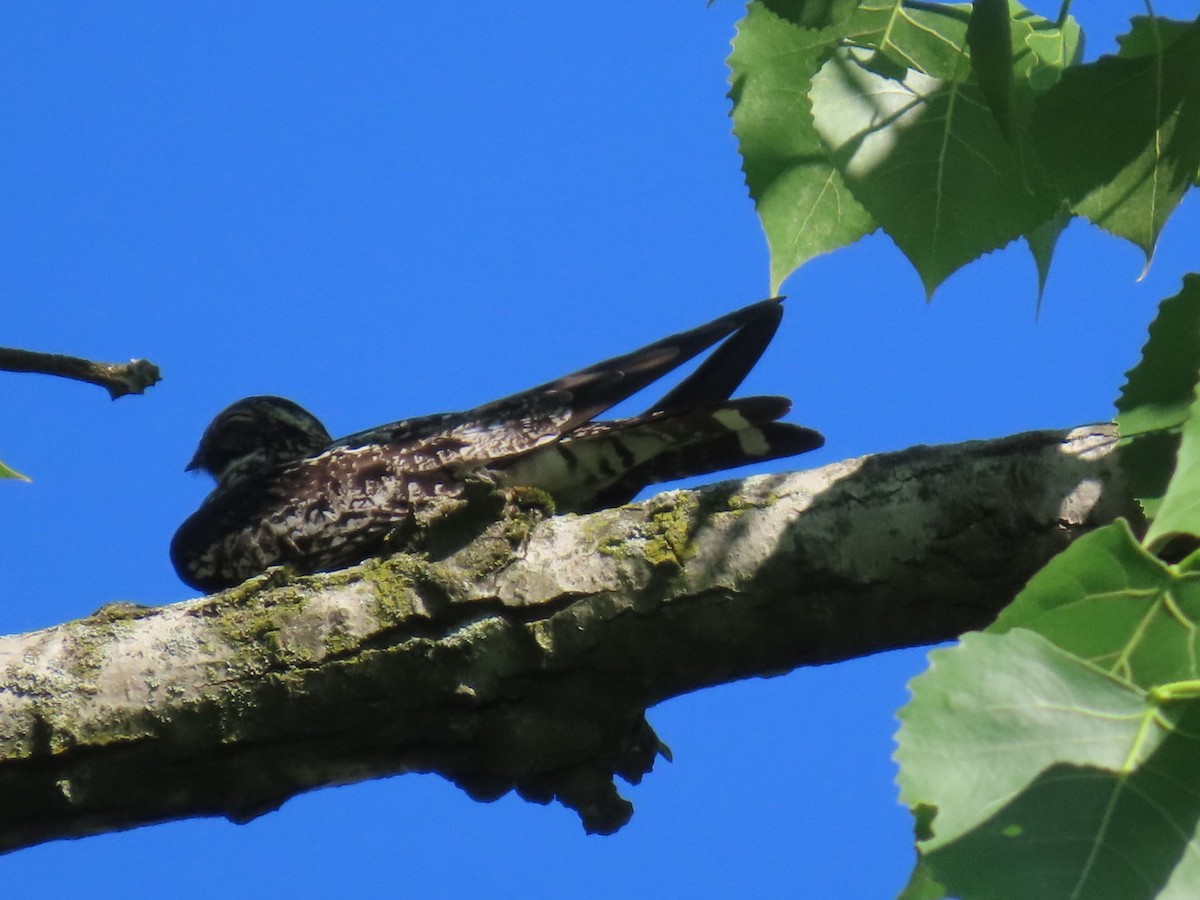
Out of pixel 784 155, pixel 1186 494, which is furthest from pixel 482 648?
pixel 1186 494

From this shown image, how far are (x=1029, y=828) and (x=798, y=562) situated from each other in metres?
1.23

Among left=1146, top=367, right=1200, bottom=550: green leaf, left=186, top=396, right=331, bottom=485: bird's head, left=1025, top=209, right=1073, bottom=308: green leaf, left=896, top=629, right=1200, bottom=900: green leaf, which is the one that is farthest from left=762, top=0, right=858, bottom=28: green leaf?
left=186, top=396, right=331, bottom=485: bird's head

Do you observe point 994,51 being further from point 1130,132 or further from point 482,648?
point 482,648

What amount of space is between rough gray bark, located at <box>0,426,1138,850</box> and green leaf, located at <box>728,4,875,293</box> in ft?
1.55

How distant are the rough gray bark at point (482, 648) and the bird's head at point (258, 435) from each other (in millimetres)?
2494

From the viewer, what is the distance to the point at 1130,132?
1.81 meters

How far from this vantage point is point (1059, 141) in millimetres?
1831

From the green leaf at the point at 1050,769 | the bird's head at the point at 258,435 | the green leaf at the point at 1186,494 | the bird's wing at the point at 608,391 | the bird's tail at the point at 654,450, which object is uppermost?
the bird's head at the point at 258,435

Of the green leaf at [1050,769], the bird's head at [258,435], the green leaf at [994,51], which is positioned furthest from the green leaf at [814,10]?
the bird's head at [258,435]

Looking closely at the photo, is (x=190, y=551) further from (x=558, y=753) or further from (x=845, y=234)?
(x=845, y=234)

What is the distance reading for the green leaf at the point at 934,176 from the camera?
203 centimetres

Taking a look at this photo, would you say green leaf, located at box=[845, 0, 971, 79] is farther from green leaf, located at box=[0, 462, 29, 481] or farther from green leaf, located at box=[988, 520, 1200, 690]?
green leaf, located at box=[0, 462, 29, 481]

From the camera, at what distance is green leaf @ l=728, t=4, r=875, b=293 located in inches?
87.5

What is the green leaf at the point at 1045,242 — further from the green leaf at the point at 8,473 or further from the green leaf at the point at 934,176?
the green leaf at the point at 8,473
